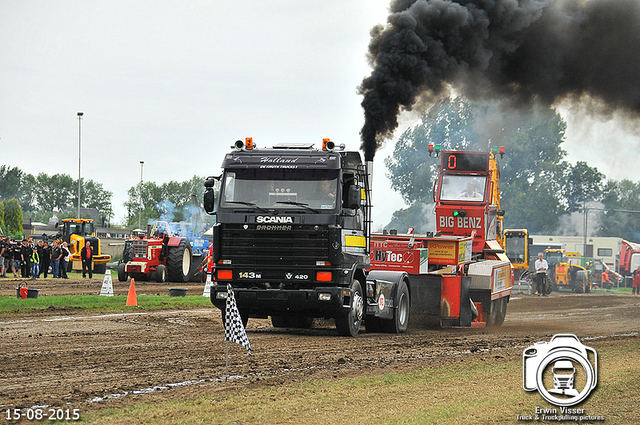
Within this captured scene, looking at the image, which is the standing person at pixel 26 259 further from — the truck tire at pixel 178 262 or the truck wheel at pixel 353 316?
the truck wheel at pixel 353 316

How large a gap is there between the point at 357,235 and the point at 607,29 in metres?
8.09

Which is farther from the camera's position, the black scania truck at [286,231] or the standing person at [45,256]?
the standing person at [45,256]

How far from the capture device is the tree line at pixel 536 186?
6412 centimetres

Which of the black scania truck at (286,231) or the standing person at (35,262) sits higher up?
the black scania truck at (286,231)

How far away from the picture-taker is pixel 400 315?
15.2 m

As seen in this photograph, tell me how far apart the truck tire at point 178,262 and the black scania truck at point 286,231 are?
17.5m

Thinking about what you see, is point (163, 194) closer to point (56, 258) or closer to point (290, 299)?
point (56, 258)

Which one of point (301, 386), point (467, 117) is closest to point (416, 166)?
point (467, 117)

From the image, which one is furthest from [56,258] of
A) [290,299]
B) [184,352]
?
[184,352]

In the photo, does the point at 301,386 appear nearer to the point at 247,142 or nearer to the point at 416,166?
the point at 247,142

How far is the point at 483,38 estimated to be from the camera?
59.8 feet

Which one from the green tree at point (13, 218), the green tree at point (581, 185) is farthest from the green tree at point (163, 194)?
the green tree at point (581, 185)

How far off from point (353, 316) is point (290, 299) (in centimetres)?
144

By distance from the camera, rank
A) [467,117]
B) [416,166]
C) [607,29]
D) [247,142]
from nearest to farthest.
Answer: [247,142] < [607,29] < [467,117] < [416,166]
